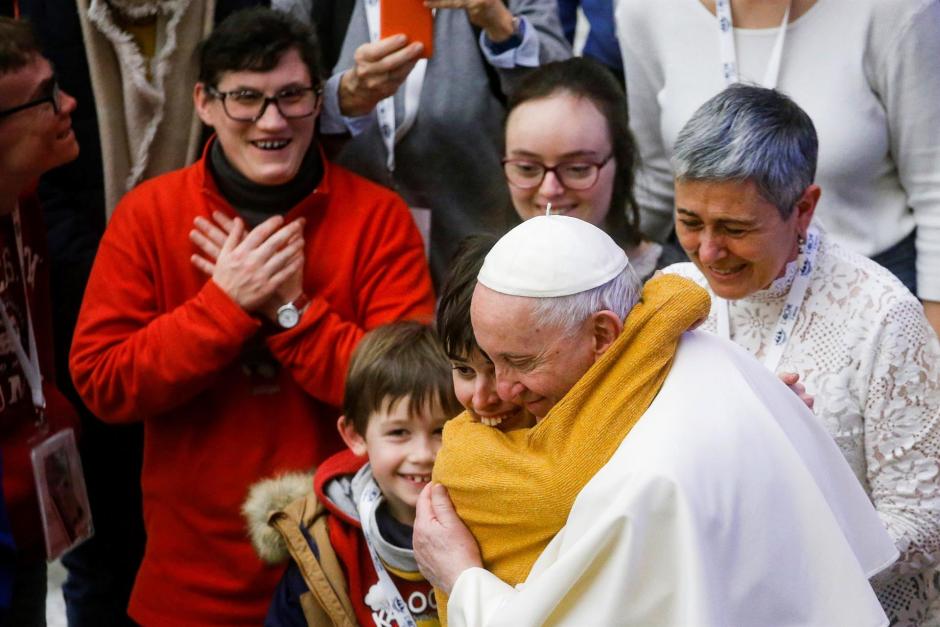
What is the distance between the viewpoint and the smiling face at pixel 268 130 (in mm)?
3621

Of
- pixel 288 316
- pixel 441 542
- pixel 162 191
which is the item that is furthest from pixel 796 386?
pixel 162 191

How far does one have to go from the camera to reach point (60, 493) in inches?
138

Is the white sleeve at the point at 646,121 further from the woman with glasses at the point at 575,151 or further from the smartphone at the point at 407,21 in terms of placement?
the smartphone at the point at 407,21

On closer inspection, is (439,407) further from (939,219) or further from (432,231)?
(939,219)

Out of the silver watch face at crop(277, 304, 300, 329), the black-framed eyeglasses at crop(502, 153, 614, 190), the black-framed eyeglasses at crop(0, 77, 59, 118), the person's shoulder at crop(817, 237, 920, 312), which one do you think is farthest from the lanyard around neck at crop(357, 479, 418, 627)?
the black-framed eyeglasses at crop(0, 77, 59, 118)

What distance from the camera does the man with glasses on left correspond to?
133 inches

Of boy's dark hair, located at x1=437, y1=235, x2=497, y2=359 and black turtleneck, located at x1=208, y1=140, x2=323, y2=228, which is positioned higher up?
boy's dark hair, located at x1=437, y1=235, x2=497, y2=359

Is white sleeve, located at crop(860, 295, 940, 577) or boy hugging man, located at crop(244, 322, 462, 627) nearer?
white sleeve, located at crop(860, 295, 940, 577)

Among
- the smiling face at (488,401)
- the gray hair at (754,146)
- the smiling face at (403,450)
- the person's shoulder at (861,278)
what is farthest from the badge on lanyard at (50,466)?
the person's shoulder at (861,278)

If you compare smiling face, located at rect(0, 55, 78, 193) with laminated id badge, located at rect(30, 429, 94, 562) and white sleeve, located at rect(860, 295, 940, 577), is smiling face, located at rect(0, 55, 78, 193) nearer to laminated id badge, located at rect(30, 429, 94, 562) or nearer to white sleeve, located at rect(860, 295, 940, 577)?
laminated id badge, located at rect(30, 429, 94, 562)

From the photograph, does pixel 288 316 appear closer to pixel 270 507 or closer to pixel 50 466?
pixel 270 507

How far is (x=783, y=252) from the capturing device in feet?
9.59

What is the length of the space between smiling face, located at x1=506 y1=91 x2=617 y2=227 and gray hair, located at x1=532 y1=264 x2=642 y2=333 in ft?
3.90

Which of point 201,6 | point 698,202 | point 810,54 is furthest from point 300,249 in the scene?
point 810,54
